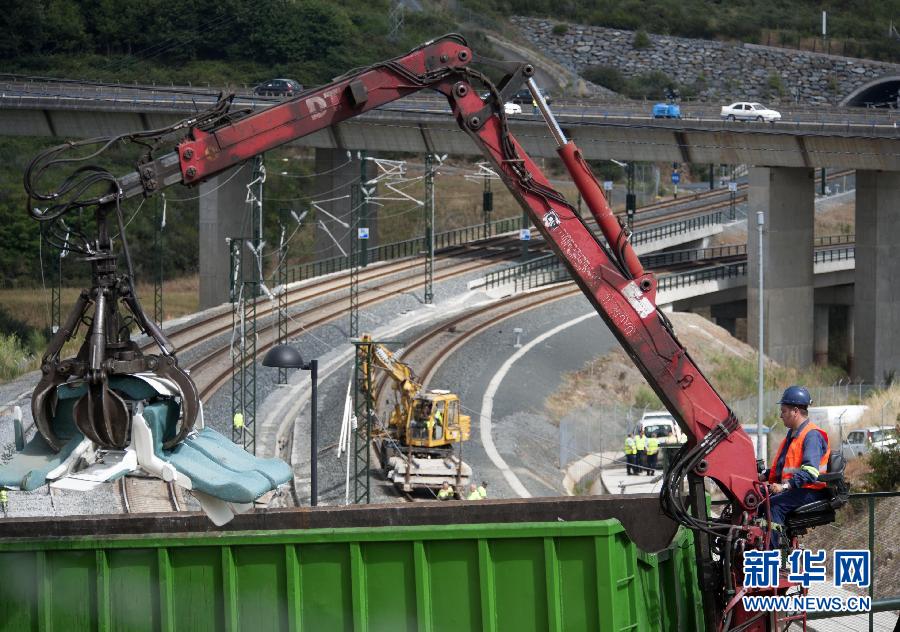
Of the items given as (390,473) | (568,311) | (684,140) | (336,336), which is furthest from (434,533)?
(684,140)

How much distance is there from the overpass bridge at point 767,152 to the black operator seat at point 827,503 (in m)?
47.2

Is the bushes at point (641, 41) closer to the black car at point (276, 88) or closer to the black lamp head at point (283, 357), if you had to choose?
the black car at point (276, 88)

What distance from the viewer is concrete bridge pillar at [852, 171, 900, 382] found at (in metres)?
60.5

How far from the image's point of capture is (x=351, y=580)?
11656 mm

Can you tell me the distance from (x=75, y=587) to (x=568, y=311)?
1648 inches

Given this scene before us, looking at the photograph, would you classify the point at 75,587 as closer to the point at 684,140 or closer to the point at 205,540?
the point at 205,540

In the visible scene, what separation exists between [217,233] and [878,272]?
103 feet

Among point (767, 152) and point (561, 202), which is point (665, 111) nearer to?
point (767, 152)

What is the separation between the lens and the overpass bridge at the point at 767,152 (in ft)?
193

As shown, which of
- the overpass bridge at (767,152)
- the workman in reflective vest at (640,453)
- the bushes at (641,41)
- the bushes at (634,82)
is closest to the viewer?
the workman in reflective vest at (640,453)

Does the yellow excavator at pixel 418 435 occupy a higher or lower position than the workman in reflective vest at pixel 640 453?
higher

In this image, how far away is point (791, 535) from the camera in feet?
41.9

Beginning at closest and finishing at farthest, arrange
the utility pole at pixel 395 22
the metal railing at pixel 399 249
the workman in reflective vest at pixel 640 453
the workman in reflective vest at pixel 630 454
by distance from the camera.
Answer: the workman in reflective vest at pixel 630 454 < the workman in reflective vest at pixel 640 453 < the metal railing at pixel 399 249 < the utility pole at pixel 395 22

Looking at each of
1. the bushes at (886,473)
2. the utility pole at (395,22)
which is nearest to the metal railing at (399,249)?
the utility pole at (395,22)
